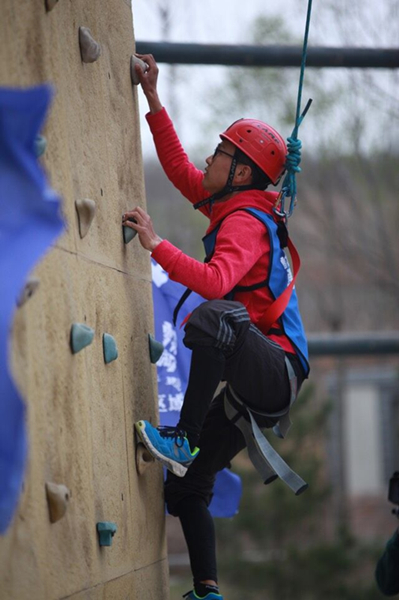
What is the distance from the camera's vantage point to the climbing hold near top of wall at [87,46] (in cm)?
365

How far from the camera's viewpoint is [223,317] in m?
3.82

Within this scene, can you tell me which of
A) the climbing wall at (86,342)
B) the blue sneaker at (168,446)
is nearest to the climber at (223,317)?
the blue sneaker at (168,446)

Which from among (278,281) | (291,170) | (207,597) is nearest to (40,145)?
(278,281)

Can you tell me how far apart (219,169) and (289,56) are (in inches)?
76.2

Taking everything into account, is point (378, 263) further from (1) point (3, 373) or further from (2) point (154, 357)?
(1) point (3, 373)

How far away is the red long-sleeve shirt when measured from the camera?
3.89 meters

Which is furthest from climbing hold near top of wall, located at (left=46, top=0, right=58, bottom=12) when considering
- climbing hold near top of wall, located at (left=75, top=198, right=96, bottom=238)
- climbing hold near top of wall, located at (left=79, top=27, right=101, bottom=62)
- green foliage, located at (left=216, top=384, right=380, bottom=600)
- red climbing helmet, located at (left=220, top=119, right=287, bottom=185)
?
green foliage, located at (left=216, top=384, right=380, bottom=600)

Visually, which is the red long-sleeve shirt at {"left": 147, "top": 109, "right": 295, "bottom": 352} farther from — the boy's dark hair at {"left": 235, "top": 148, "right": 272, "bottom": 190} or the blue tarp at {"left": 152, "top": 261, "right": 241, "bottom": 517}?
the blue tarp at {"left": 152, "top": 261, "right": 241, "bottom": 517}

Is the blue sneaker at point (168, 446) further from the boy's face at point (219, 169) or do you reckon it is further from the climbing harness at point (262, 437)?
the boy's face at point (219, 169)

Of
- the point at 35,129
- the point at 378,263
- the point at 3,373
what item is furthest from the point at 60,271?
the point at 378,263

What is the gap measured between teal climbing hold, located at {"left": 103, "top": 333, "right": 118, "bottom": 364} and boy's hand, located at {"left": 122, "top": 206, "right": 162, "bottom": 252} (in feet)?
1.50

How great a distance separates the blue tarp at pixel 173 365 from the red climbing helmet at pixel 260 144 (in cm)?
120

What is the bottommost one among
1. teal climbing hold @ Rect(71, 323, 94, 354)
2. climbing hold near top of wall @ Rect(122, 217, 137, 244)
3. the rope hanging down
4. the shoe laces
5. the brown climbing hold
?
the brown climbing hold

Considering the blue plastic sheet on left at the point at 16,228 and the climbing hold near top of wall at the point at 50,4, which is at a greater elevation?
the climbing hold near top of wall at the point at 50,4
